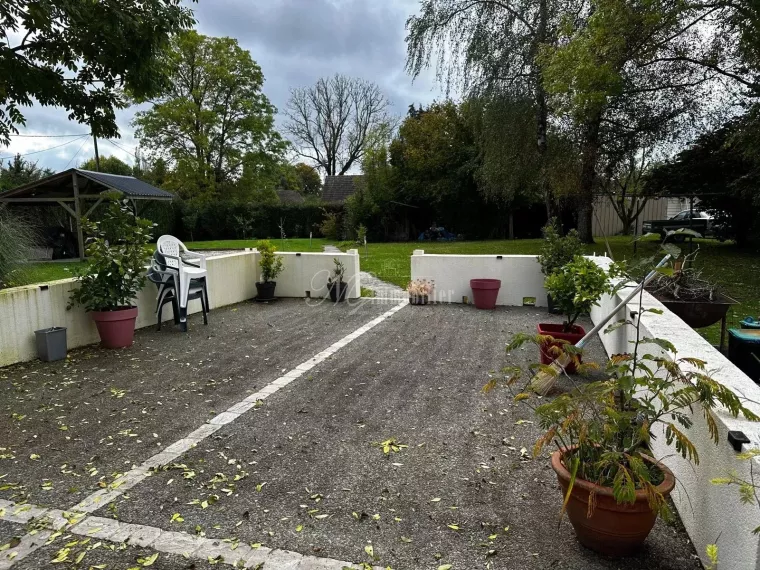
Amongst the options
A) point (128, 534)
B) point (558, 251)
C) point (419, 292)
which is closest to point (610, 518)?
point (128, 534)

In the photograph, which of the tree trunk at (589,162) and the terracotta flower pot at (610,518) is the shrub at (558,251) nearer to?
the terracotta flower pot at (610,518)

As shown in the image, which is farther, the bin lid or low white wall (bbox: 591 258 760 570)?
the bin lid

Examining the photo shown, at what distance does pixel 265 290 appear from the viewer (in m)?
7.76

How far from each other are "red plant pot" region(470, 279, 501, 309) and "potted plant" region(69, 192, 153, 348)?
4.38 meters

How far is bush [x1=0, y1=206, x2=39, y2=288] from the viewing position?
607 centimetres

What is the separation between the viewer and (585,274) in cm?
398

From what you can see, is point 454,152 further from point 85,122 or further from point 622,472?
point 622,472

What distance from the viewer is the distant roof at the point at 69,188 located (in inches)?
512

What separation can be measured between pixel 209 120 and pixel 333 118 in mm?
13130

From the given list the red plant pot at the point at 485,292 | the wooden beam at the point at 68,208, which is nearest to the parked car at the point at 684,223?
the red plant pot at the point at 485,292

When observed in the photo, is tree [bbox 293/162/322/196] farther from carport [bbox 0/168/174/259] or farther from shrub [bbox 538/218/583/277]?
shrub [bbox 538/218/583/277]

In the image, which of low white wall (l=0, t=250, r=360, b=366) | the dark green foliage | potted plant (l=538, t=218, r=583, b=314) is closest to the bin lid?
potted plant (l=538, t=218, r=583, b=314)

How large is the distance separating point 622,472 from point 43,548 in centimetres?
228

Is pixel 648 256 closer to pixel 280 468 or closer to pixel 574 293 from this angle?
pixel 574 293
